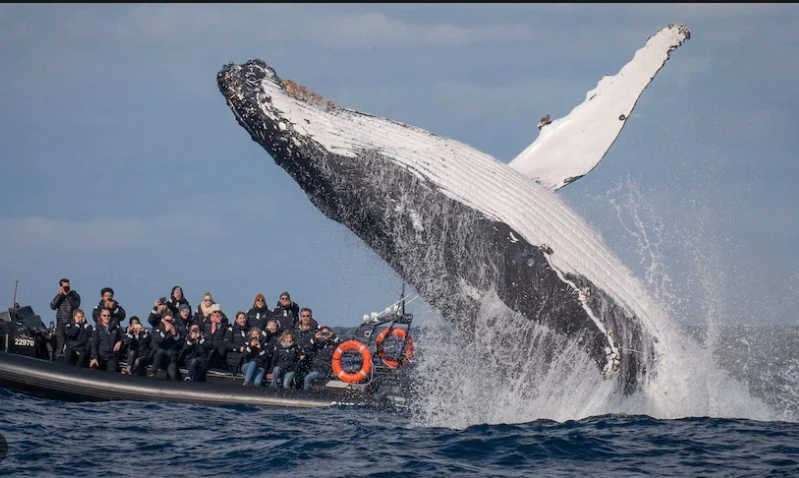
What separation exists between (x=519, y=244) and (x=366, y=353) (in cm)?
719

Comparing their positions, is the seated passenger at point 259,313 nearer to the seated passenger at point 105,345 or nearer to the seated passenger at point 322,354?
the seated passenger at point 322,354

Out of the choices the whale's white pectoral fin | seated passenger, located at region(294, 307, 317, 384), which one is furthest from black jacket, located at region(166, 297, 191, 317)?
the whale's white pectoral fin

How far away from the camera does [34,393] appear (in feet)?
57.4

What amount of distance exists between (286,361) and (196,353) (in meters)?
1.75

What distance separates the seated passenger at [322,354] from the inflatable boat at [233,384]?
0.17 meters

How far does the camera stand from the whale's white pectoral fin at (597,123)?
1107 centimetres

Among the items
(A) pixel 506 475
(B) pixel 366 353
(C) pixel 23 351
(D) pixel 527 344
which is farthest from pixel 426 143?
(C) pixel 23 351

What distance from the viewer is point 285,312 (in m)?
18.0

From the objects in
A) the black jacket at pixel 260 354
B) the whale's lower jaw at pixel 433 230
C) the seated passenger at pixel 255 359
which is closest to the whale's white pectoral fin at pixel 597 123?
the whale's lower jaw at pixel 433 230

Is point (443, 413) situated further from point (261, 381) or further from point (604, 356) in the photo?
point (261, 381)

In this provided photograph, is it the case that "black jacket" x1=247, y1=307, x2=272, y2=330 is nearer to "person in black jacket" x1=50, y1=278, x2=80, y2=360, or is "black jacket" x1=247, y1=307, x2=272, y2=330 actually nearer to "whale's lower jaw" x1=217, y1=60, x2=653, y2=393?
"person in black jacket" x1=50, y1=278, x2=80, y2=360

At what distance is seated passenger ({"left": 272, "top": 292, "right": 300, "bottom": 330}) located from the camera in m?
A: 17.8

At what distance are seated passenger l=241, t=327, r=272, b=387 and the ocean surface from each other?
286 centimetres

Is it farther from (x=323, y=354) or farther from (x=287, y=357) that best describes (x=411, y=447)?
(x=323, y=354)
